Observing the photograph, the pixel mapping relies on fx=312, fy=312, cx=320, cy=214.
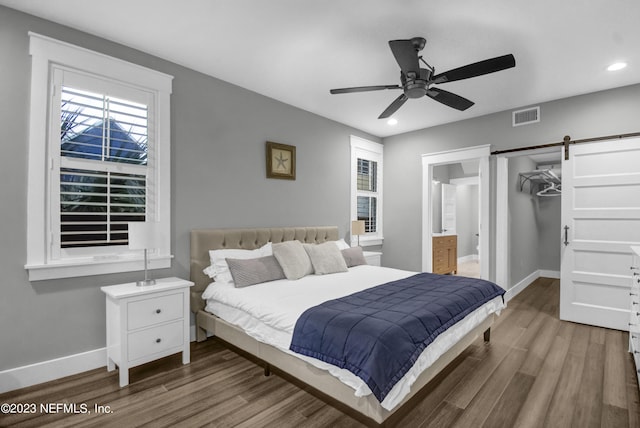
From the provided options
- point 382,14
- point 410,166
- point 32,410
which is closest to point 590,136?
point 410,166

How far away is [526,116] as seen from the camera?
4238mm

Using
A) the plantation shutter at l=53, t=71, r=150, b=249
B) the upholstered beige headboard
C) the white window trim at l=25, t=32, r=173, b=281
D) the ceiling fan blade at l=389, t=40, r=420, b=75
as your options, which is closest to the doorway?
the ceiling fan blade at l=389, t=40, r=420, b=75

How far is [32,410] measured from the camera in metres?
2.06

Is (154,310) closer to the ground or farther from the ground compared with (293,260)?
closer to the ground

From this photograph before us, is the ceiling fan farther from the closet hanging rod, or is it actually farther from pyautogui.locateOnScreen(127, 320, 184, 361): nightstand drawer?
pyautogui.locateOnScreen(127, 320, 184, 361): nightstand drawer

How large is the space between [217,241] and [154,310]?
3.17ft

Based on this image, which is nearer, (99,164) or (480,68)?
(480,68)

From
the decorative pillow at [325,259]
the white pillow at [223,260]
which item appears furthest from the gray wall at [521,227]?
the white pillow at [223,260]

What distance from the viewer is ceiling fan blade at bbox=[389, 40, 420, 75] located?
2080mm

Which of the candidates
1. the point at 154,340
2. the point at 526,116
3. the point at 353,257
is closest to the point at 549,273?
the point at 526,116

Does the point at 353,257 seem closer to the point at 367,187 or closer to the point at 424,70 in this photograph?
the point at 367,187

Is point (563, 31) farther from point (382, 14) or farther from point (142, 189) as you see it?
point (142, 189)

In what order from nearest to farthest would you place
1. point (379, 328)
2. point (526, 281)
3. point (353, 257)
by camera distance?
point (379, 328) → point (353, 257) → point (526, 281)

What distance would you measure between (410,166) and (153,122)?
13.1ft
